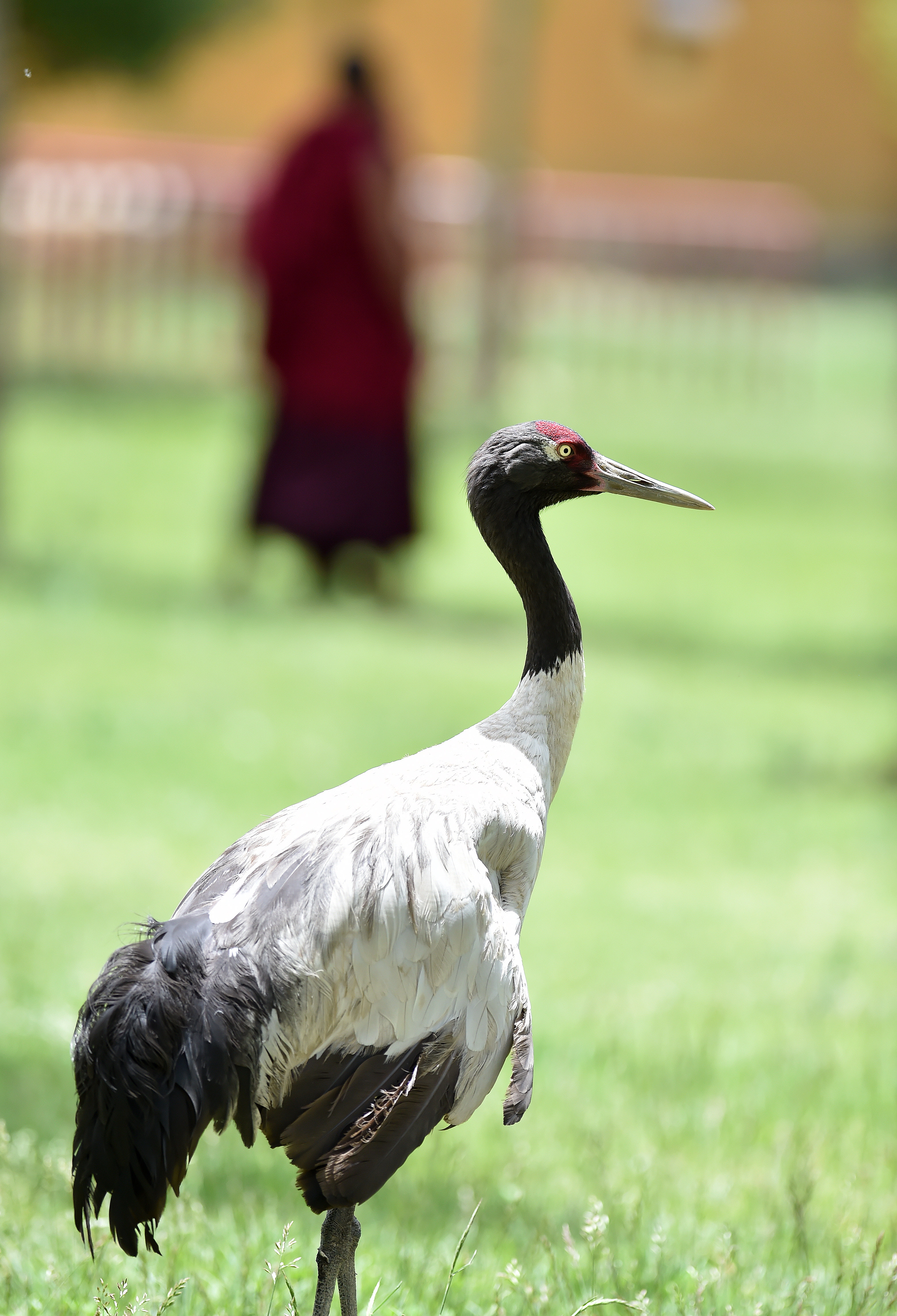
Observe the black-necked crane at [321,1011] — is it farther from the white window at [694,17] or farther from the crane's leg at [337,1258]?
the white window at [694,17]

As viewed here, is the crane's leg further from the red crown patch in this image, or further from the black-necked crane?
the red crown patch

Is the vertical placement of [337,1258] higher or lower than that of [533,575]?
lower

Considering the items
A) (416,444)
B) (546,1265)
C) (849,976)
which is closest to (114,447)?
(416,444)

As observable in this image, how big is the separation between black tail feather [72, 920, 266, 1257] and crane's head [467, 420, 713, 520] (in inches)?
38.2

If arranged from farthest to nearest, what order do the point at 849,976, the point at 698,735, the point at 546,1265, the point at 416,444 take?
the point at 416,444 → the point at 698,735 → the point at 849,976 → the point at 546,1265

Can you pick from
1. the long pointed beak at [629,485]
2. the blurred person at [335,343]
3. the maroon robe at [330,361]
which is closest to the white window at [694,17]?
the blurred person at [335,343]

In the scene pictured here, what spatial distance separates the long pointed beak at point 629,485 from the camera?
3.21m

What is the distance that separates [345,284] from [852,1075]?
6343mm

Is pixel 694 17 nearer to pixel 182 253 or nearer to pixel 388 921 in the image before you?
pixel 182 253

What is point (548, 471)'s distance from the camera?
320 cm

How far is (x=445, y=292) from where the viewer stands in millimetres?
24484

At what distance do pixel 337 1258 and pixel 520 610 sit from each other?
8258 millimetres

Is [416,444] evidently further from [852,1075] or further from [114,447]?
[852,1075]

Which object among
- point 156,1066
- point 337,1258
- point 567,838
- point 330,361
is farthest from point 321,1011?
point 330,361
